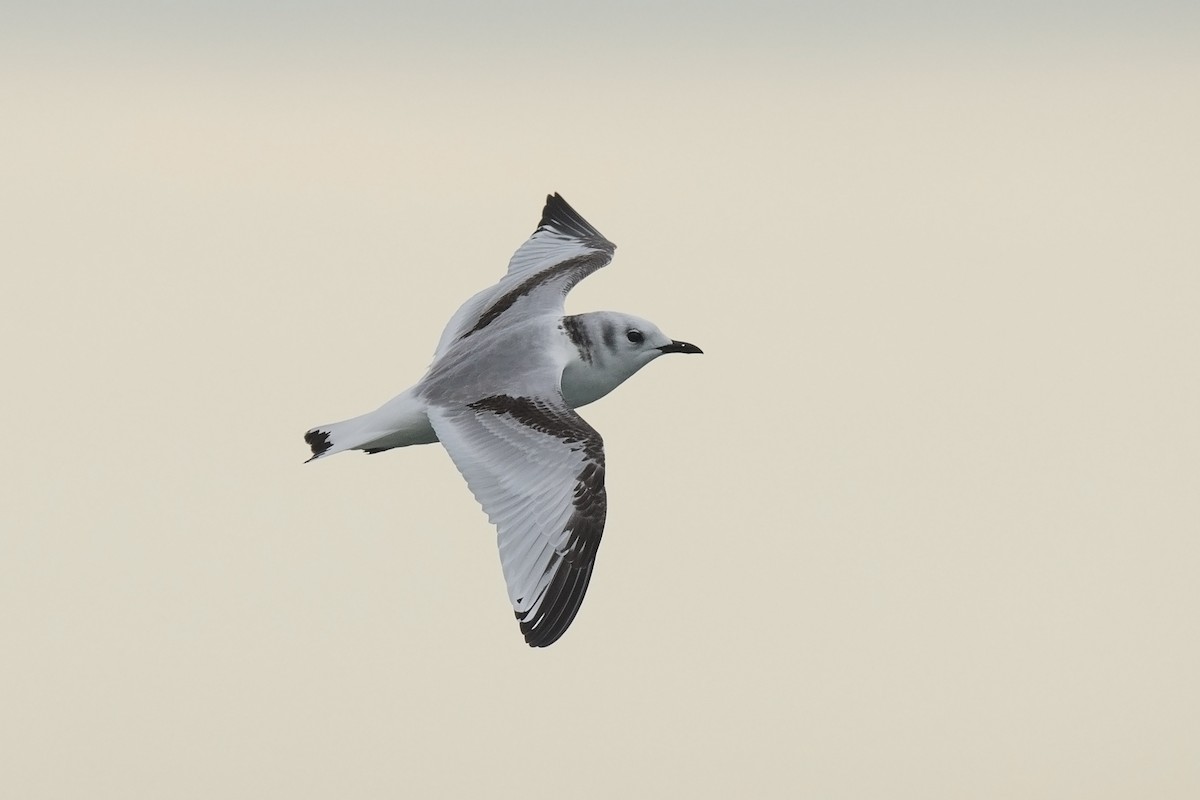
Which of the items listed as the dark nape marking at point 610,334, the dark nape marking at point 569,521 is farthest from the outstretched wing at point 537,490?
the dark nape marking at point 610,334

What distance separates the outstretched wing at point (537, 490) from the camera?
349 inches

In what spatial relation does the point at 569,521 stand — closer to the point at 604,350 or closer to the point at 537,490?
the point at 537,490

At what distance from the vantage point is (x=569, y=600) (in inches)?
348

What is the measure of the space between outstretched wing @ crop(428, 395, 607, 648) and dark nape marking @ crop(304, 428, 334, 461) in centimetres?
74

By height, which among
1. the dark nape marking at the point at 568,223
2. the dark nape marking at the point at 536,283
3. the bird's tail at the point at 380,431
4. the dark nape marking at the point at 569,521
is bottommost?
the dark nape marking at the point at 569,521

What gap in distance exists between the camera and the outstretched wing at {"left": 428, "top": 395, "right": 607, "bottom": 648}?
8.86 meters

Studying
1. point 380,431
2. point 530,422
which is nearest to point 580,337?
point 530,422

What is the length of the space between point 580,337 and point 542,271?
156cm

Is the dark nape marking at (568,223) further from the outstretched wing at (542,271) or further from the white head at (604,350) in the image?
the white head at (604,350)

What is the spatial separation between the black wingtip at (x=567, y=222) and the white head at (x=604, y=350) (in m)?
2.19

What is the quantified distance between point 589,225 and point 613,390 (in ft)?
9.11

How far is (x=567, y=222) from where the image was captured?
1343 cm

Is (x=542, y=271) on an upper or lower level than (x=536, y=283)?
upper

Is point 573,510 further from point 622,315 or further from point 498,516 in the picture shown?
point 622,315
